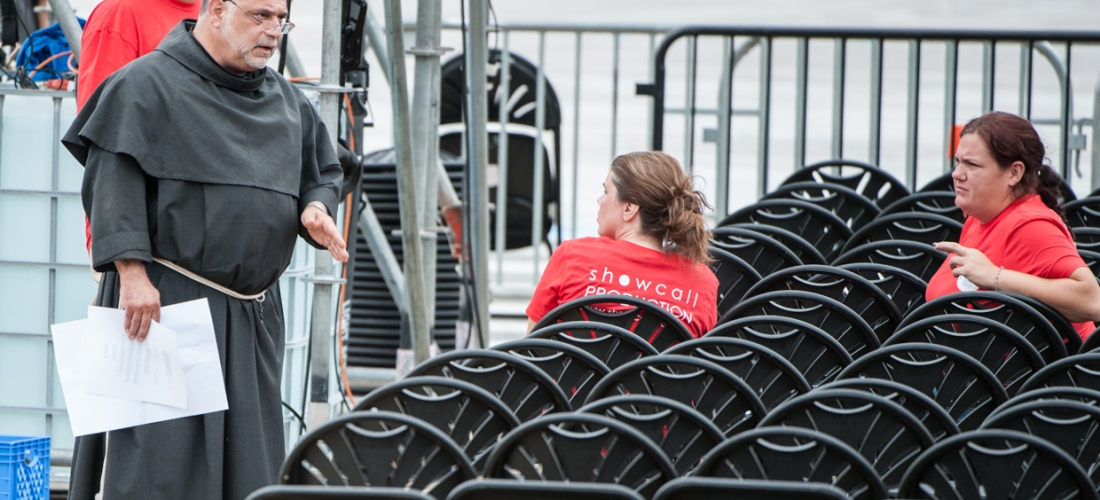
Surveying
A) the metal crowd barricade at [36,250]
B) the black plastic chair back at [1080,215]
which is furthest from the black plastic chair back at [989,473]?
the black plastic chair back at [1080,215]

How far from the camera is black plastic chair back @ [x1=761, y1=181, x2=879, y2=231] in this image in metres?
4.67

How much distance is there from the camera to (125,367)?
2.89m

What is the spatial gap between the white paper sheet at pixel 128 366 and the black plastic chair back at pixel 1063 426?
1.80m

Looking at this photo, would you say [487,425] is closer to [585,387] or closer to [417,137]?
[585,387]

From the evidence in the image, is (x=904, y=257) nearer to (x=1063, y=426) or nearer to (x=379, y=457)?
(x=1063, y=426)

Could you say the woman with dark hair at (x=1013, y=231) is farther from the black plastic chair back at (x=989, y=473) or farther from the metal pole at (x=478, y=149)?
the metal pole at (x=478, y=149)

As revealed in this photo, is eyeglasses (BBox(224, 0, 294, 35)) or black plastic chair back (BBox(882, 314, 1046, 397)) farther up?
eyeglasses (BBox(224, 0, 294, 35))

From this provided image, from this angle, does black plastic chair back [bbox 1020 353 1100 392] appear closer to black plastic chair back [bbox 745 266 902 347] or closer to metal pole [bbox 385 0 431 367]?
black plastic chair back [bbox 745 266 902 347]

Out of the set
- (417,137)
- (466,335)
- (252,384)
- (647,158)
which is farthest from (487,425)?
(466,335)

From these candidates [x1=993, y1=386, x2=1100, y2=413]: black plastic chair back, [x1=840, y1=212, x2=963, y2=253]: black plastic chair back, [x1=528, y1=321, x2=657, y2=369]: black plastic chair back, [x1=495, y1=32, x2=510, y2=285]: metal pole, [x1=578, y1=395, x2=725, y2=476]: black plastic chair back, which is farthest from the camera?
[x1=495, y1=32, x2=510, y2=285]: metal pole

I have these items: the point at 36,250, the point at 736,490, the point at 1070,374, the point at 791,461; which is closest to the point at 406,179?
the point at 36,250

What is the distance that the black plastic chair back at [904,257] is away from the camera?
3.82 meters

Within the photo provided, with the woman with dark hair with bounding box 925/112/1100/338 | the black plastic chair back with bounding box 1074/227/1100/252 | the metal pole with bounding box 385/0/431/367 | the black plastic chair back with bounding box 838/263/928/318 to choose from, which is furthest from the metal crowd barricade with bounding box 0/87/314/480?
the black plastic chair back with bounding box 1074/227/1100/252

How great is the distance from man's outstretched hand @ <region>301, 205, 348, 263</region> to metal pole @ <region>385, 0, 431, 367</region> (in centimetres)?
150
